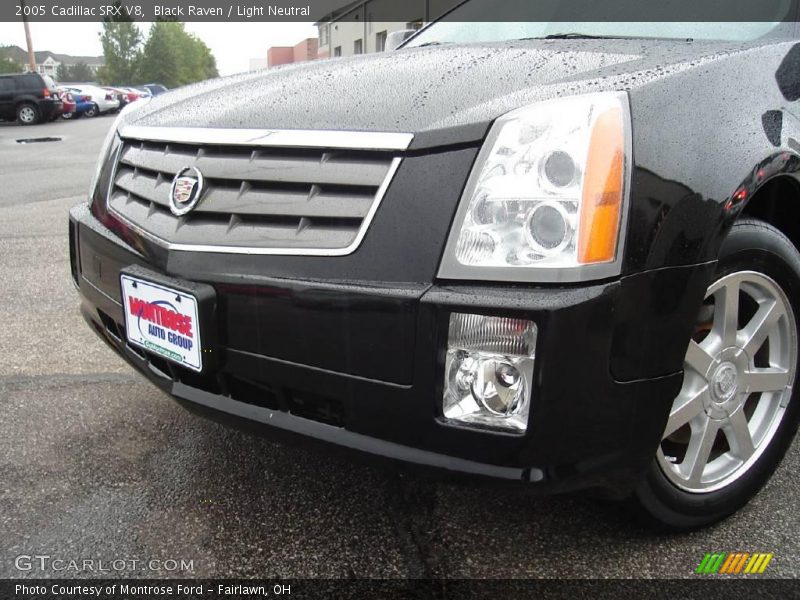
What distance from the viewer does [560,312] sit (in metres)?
1.28

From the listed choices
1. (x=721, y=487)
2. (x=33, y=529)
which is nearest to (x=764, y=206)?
(x=721, y=487)

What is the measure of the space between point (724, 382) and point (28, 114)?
24.1 m

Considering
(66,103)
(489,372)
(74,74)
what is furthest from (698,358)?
(74,74)

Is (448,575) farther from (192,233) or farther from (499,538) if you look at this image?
(192,233)

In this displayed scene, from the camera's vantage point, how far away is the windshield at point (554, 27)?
6.75ft

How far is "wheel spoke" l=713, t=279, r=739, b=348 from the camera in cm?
165

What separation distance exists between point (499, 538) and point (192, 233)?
1.09 metres

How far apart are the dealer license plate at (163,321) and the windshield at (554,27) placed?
1486mm

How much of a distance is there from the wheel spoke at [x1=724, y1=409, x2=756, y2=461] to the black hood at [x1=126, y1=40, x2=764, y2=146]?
2.92 feet

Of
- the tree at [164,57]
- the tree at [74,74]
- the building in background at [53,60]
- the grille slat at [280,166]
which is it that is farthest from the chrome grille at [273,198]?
the building in background at [53,60]

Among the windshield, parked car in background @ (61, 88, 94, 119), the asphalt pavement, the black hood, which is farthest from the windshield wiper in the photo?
parked car in background @ (61, 88, 94, 119)

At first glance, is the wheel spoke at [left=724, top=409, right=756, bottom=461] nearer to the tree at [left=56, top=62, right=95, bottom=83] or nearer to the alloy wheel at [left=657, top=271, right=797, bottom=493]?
the alloy wheel at [left=657, top=271, right=797, bottom=493]

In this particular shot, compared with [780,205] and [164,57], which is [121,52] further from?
[780,205]

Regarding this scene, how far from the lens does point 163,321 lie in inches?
66.6
